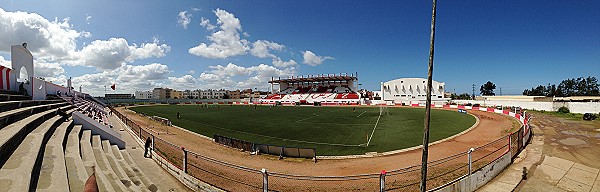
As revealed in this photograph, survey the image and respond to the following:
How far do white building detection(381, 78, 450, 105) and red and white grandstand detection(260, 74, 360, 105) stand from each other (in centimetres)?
964

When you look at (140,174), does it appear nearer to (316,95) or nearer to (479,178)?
(479,178)

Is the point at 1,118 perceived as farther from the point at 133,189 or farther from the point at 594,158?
the point at 594,158

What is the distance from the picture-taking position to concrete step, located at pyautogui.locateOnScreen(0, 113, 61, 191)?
473cm

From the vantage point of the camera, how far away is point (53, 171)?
19.5ft

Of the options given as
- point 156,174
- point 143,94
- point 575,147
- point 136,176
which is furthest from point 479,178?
point 143,94

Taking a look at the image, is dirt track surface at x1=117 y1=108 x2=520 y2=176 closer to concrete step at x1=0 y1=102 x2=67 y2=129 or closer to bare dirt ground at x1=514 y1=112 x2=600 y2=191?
bare dirt ground at x1=514 y1=112 x2=600 y2=191

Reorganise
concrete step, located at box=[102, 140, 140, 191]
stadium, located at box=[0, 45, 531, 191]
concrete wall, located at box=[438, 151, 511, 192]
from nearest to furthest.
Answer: stadium, located at box=[0, 45, 531, 191] → concrete step, located at box=[102, 140, 140, 191] → concrete wall, located at box=[438, 151, 511, 192]

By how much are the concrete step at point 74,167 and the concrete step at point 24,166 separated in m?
0.62

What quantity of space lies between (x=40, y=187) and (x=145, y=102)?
9415 cm

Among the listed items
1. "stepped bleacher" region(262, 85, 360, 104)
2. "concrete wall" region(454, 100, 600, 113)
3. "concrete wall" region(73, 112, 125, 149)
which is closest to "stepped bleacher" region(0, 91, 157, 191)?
"concrete wall" region(73, 112, 125, 149)

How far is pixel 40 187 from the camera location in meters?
5.13

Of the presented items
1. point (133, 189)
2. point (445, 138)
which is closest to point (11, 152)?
point (133, 189)

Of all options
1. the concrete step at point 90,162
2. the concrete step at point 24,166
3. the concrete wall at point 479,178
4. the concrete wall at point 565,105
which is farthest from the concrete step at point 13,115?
the concrete wall at point 565,105

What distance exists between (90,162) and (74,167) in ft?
4.23
